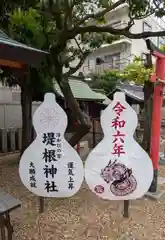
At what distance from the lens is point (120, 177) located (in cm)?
340

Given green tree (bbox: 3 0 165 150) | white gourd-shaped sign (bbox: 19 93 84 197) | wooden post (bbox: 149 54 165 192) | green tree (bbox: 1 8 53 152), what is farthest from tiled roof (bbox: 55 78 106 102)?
white gourd-shaped sign (bbox: 19 93 84 197)

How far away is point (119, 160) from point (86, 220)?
1.10 m

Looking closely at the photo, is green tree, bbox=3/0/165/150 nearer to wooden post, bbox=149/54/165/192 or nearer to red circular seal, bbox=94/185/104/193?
wooden post, bbox=149/54/165/192

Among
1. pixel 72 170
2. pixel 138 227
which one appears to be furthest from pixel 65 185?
pixel 138 227

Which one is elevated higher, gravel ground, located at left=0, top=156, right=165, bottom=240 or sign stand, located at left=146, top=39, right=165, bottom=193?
sign stand, located at left=146, top=39, right=165, bottom=193

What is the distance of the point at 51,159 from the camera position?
3.40 m

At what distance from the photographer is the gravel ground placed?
315 cm

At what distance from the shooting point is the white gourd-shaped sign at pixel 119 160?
335 cm

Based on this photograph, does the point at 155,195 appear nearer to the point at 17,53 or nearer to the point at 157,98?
the point at 157,98

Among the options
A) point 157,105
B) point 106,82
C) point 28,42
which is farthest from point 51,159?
point 106,82

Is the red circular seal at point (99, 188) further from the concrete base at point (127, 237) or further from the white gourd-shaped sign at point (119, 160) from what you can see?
the concrete base at point (127, 237)

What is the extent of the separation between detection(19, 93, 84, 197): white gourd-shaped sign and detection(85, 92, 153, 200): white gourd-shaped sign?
0.27m

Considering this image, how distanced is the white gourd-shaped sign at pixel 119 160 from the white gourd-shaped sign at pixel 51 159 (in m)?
0.27

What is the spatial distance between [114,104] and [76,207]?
1.99 meters
